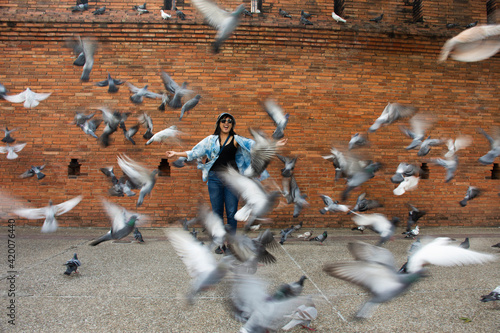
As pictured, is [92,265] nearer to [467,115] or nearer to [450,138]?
[450,138]

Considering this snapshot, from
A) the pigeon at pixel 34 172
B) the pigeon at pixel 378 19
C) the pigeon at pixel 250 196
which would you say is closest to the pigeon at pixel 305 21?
the pigeon at pixel 378 19

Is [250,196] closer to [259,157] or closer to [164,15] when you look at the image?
[259,157]

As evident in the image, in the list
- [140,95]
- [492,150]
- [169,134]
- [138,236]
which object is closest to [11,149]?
[140,95]

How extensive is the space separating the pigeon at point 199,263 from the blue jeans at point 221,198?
0.80 meters

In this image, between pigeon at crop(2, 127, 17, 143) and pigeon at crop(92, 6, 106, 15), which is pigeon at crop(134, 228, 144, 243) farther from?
pigeon at crop(92, 6, 106, 15)

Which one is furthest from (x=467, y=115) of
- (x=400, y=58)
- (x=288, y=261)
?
(x=288, y=261)

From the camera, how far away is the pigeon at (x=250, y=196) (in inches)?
118

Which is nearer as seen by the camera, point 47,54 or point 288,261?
point 288,261

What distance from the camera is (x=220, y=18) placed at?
400cm

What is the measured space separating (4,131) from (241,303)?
6.89m

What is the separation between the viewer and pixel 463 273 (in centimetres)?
386

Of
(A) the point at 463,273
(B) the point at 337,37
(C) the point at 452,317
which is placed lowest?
(A) the point at 463,273

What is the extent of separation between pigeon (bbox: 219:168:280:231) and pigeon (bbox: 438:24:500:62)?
196 cm

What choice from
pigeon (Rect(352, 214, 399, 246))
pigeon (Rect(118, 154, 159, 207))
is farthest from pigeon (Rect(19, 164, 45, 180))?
pigeon (Rect(352, 214, 399, 246))
